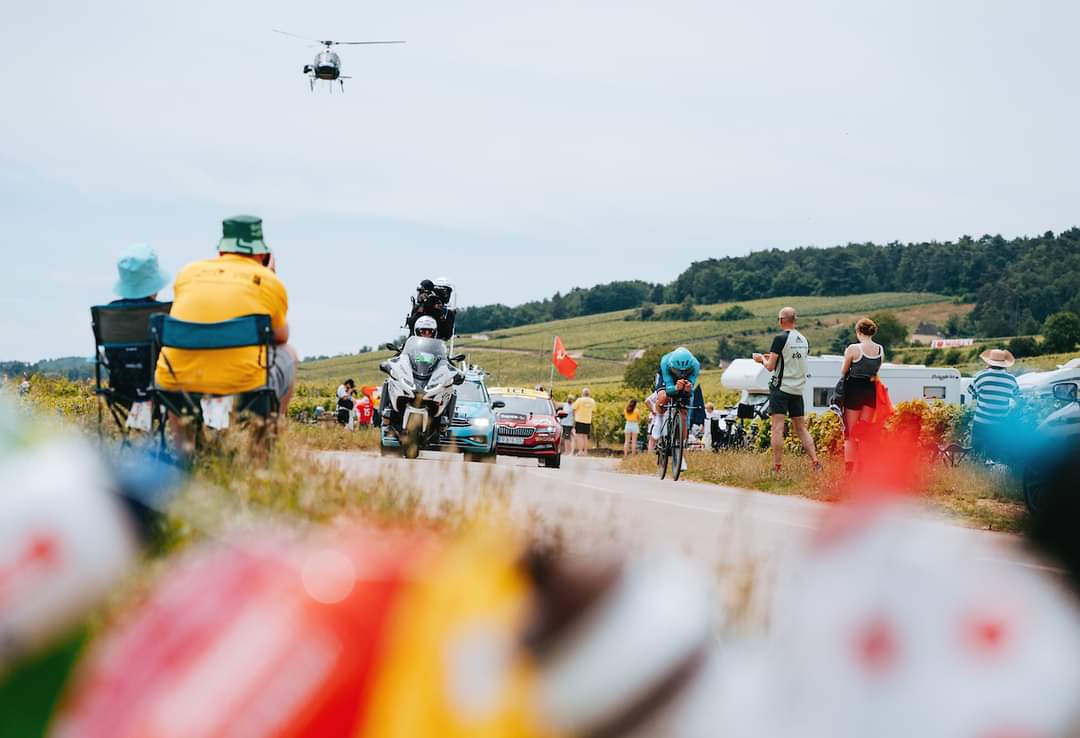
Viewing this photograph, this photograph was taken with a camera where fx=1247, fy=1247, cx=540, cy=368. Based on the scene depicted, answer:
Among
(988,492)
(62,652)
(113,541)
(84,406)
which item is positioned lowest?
(988,492)

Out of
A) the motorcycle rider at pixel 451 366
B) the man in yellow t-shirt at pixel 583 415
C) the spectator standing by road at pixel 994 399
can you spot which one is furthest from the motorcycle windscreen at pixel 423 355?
the man in yellow t-shirt at pixel 583 415

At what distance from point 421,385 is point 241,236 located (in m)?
8.40

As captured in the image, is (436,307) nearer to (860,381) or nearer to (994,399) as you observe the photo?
(860,381)

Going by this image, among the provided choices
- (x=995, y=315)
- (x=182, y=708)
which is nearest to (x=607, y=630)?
(x=182, y=708)

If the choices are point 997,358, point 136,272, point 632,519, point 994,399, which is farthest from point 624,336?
point 632,519

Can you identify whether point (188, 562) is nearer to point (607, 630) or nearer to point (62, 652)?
point (62, 652)

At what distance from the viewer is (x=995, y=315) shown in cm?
10800

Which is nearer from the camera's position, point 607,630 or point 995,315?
point 607,630

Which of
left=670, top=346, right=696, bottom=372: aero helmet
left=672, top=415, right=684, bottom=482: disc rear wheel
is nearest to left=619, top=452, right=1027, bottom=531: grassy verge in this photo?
left=672, top=415, right=684, bottom=482: disc rear wheel

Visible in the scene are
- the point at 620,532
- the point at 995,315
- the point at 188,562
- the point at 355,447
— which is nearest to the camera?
the point at 188,562

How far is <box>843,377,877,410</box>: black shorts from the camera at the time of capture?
1416 centimetres

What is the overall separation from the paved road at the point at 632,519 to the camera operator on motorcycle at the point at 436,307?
793cm

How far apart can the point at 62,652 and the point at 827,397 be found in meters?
45.5

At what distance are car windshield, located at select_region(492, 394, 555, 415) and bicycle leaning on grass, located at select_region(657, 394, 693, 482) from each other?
10.0m
